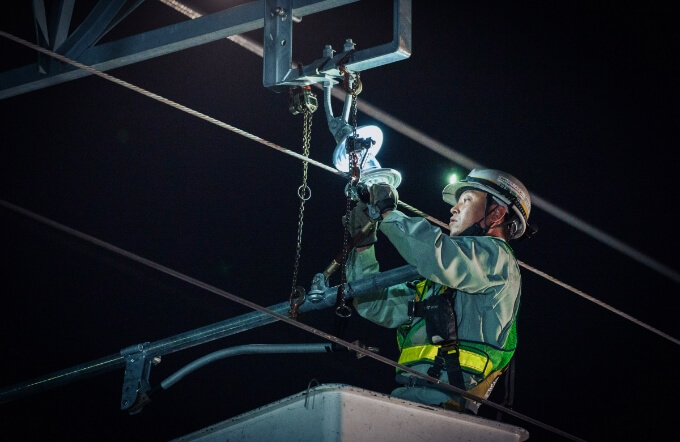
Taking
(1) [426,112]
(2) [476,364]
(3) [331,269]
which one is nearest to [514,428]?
(2) [476,364]

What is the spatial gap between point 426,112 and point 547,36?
1.23 meters

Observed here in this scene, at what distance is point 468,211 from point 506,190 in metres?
0.24

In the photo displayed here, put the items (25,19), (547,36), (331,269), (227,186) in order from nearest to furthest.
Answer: (331,269) → (25,19) → (547,36) → (227,186)

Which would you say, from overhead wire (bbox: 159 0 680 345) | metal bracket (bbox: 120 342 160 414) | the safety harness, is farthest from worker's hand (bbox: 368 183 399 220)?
overhead wire (bbox: 159 0 680 345)

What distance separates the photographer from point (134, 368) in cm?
511

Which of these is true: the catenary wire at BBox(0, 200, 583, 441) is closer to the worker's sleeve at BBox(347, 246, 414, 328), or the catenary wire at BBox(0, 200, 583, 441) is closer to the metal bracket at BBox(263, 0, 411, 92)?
the worker's sleeve at BBox(347, 246, 414, 328)

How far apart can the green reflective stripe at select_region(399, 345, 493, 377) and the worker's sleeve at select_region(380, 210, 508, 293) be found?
1.04ft

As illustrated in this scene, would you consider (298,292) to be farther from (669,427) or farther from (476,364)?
(669,427)

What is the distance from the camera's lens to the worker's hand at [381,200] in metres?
4.48

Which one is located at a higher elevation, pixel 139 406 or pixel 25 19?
pixel 25 19

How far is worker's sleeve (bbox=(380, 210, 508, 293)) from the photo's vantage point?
4.30 meters

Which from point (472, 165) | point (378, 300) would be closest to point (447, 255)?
point (378, 300)

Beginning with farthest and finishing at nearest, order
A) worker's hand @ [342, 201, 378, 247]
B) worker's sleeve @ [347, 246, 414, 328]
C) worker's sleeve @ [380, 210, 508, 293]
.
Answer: worker's sleeve @ [347, 246, 414, 328] < worker's hand @ [342, 201, 378, 247] < worker's sleeve @ [380, 210, 508, 293]

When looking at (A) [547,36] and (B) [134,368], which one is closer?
(B) [134,368]
